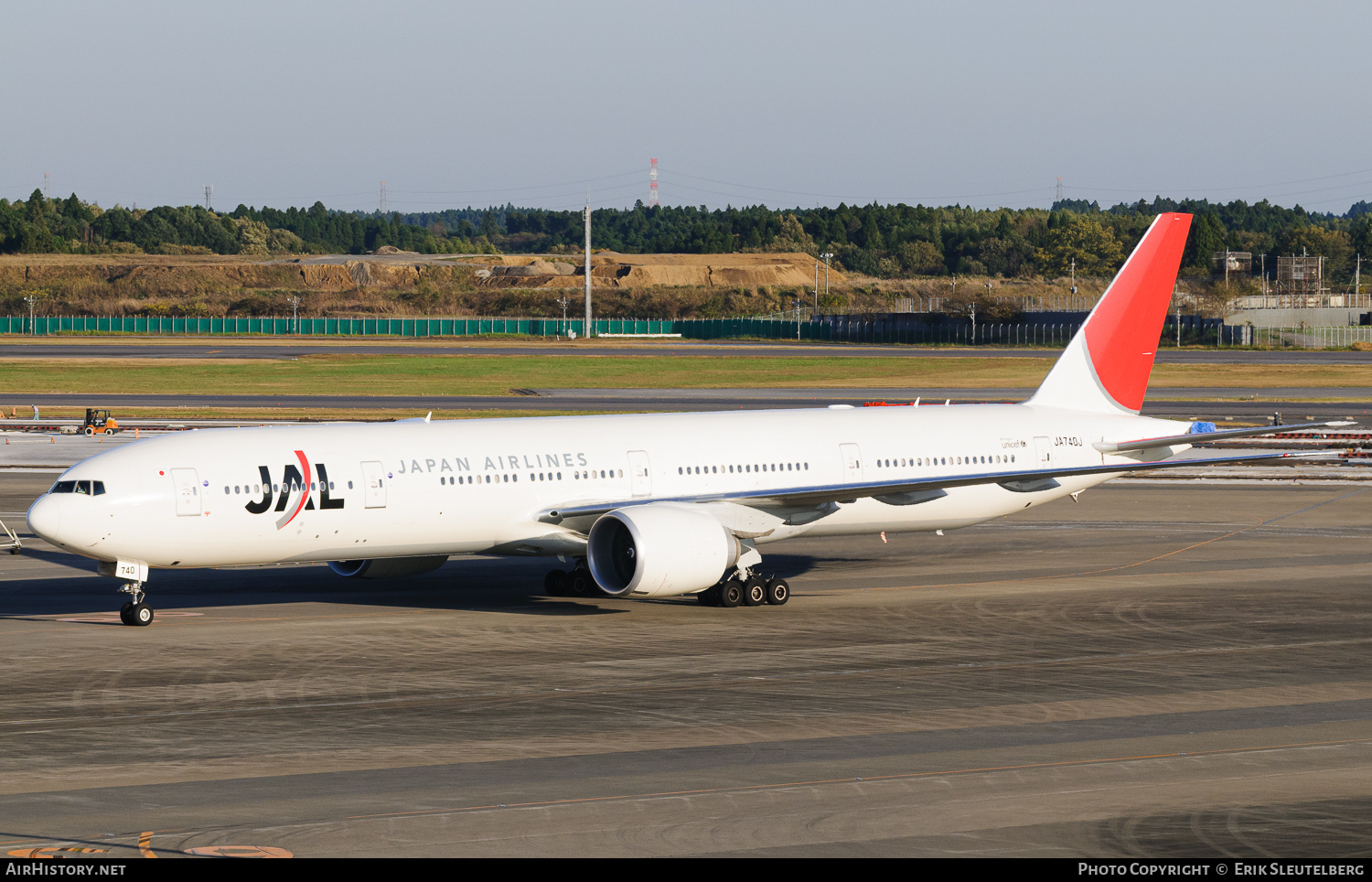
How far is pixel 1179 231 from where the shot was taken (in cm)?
3916

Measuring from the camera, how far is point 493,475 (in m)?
30.7

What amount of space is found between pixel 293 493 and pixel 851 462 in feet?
41.8

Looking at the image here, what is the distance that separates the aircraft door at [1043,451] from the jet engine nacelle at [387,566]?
1483cm

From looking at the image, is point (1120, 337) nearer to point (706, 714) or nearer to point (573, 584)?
point (573, 584)

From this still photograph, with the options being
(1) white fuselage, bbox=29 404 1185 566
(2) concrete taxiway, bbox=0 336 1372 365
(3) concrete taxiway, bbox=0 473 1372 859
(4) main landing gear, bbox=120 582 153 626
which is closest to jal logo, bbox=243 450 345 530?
(1) white fuselage, bbox=29 404 1185 566

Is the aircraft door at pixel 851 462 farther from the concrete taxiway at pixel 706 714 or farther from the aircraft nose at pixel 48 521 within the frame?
the aircraft nose at pixel 48 521

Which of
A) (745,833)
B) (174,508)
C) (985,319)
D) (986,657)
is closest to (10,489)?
(174,508)

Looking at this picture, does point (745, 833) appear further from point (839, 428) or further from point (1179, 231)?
point (1179, 231)

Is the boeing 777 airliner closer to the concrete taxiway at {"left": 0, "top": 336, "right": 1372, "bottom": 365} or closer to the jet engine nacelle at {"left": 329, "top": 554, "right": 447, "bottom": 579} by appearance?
the jet engine nacelle at {"left": 329, "top": 554, "right": 447, "bottom": 579}

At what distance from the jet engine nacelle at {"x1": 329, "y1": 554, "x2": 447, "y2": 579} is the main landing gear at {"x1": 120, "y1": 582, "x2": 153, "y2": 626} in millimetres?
4229

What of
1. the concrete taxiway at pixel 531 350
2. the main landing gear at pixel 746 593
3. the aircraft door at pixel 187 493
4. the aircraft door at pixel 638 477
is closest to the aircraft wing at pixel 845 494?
the aircraft door at pixel 638 477

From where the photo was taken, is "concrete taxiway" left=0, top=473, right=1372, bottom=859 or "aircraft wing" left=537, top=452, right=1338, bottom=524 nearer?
"concrete taxiway" left=0, top=473, right=1372, bottom=859

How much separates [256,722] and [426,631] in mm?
7568

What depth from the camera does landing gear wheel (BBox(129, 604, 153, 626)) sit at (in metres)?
29.1
